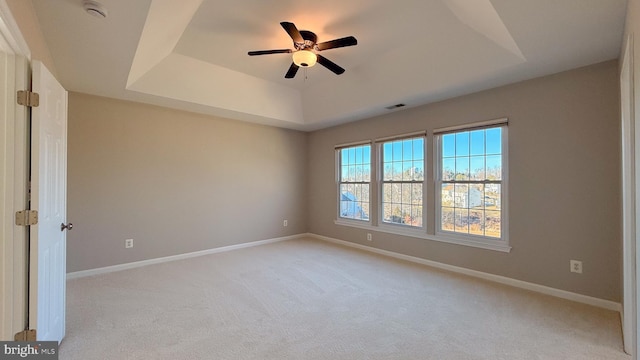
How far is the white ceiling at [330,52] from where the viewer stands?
2199 mm

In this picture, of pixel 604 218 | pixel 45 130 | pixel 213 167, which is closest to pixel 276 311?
pixel 45 130

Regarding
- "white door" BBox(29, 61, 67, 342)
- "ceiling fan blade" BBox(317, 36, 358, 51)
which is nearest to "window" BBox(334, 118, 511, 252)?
"ceiling fan blade" BBox(317, 36, 358, 51)

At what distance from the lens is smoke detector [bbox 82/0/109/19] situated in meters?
1.96

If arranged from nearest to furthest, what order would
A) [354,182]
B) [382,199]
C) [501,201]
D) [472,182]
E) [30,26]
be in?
[30,26], [501,201], [472,182], [382,199], [354,182]

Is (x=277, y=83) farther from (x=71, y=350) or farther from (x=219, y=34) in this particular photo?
(x=71, y=350)

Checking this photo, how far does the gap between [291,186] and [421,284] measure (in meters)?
3.39

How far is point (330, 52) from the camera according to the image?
3545mm

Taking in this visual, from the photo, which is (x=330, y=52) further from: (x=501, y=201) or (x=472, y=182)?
(x=501, y=201)


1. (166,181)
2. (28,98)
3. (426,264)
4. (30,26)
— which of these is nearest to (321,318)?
(426,264)

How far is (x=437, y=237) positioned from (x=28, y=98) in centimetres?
447

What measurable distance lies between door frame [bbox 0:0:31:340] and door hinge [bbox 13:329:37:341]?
3 cm

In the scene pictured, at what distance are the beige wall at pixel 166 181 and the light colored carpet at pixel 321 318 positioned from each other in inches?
24.0

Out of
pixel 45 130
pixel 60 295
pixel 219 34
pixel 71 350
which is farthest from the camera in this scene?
pixel 219 34

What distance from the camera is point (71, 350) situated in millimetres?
2051
